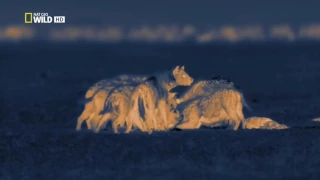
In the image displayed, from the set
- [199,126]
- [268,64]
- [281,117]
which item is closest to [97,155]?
[199,126]

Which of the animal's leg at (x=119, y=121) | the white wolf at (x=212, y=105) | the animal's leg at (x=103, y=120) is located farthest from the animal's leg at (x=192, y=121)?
the animal's leg at (x=103, y=120)

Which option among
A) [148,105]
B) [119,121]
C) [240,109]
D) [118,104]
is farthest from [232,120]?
[118,104]

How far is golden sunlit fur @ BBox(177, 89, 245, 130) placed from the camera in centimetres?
1886

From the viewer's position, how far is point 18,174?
13.8 m

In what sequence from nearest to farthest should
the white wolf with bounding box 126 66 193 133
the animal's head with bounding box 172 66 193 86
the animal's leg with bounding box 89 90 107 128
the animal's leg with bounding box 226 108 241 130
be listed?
the white wolf with bounding box 126 66 193 133 → the animal's leg with bounding box 89 90 107 128 → the animal's leg with bounding box 226 108 241 130 → the animal's head with bounding box 172 66 193 86

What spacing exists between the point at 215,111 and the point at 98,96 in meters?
2.06

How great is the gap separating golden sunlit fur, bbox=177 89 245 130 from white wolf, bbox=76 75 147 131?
1.12m

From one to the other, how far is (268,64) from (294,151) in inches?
1276

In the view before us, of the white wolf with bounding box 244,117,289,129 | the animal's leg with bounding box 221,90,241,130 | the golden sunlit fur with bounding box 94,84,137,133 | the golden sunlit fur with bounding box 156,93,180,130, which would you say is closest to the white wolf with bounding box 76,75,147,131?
the golden sunlit fur with bounding box 94,84,137,133

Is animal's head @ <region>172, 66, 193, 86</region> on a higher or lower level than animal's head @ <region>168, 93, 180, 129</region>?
higher

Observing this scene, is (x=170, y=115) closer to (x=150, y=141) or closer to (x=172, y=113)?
(x=172, y=113)

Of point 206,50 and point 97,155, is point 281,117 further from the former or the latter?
point 206,50

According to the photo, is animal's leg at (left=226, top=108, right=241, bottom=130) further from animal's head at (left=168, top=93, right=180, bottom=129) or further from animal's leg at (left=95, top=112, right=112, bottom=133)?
animal's leg at (left=95, top=112, right=112, bottom=133)

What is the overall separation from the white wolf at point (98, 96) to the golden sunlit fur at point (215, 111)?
1.12 m
